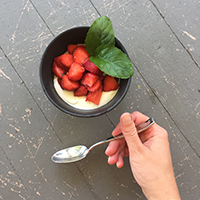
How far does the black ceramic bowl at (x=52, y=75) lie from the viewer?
2.41 ft

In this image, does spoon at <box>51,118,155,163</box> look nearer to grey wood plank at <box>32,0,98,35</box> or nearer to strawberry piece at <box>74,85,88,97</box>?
strawberry piece at <box>74,85,88,97</box>

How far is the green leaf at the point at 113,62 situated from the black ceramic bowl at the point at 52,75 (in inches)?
2.0

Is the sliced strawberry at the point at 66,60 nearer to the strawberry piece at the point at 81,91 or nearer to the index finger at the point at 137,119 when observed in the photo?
the strawberry piece at the point at 81,91

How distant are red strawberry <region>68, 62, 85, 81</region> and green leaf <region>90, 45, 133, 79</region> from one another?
0.07 metres

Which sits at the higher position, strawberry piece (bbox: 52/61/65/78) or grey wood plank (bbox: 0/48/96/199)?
strawberry piece (bbox: 52/61/65/78)

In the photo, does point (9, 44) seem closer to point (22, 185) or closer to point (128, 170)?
point (22, 185)

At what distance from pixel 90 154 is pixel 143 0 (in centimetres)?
77

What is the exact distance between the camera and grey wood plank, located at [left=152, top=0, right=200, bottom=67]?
3.12 ft

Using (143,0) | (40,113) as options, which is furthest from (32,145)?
(143,0)

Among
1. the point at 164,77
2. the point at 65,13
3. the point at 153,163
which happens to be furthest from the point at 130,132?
the point at 65,13

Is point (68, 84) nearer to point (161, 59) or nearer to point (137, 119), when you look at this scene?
point (137, 119)

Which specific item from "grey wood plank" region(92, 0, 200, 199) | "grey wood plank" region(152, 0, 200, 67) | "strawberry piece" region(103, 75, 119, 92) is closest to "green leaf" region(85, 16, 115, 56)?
"strawberry piece" region(103, 75, 119, 92)

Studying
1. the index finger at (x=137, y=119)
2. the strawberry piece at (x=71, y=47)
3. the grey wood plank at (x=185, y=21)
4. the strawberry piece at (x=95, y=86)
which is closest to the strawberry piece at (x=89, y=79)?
the strawberry piece at (x=95, y=86)

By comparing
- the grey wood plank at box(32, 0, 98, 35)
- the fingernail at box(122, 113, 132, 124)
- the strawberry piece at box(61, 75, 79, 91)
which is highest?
the grey wood plank at box(32, 0, 98, 35)
